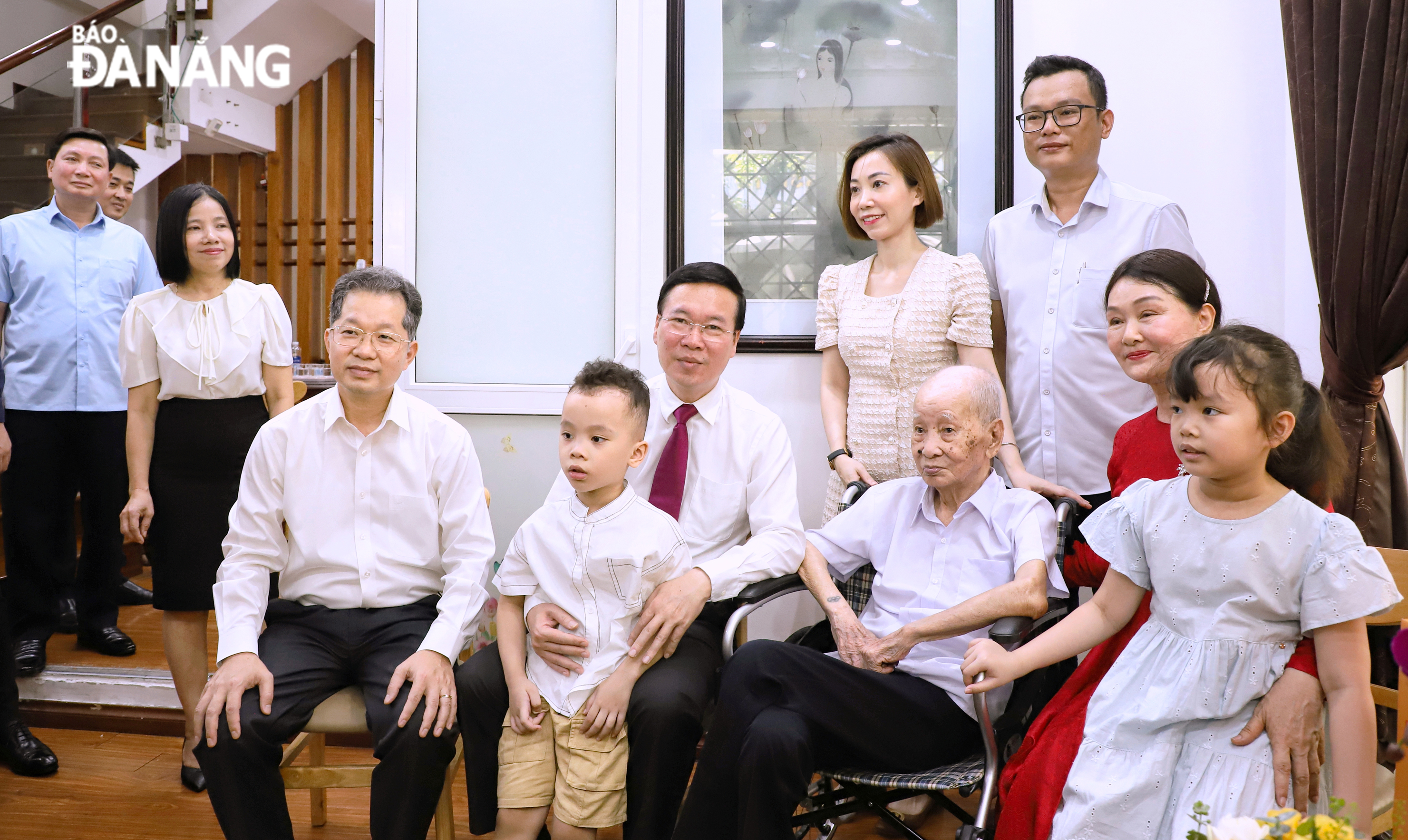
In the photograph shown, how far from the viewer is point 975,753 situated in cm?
192

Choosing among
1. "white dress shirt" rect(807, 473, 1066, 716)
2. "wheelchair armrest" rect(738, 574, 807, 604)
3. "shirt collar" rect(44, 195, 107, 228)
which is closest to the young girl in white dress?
"white dress shirt" rect(807, 473, 1066, 716)

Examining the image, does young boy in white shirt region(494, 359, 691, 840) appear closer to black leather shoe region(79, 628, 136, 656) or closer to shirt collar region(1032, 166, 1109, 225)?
shirt collar region(1032, 166, 1109, 225)

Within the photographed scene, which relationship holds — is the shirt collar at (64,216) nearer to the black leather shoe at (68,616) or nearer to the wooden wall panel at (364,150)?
the black leather shoe at (68,616)

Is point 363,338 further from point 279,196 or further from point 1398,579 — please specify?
point 279,196

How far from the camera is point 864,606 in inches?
89.0

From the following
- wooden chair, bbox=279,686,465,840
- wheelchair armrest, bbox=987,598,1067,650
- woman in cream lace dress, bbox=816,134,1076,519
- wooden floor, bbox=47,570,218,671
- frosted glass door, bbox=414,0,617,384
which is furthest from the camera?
wooden floor, bbox=47,570,218,671

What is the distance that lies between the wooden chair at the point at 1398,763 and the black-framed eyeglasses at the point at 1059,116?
4.00ft

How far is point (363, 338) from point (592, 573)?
29.4 inches

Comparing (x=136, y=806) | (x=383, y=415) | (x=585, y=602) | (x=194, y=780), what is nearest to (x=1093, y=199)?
(x=585, y=602)

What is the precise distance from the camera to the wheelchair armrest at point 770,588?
209cm

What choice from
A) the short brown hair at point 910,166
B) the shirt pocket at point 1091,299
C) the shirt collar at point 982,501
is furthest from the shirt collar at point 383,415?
the shirt pocket at point 1091,299

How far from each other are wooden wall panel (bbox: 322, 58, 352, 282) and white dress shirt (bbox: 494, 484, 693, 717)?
6.44 metres

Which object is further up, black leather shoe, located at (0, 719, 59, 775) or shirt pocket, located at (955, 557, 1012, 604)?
shirt pocket, located at (955, 557, 1012, 604)

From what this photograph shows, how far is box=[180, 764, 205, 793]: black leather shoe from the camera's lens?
2.68 metres
